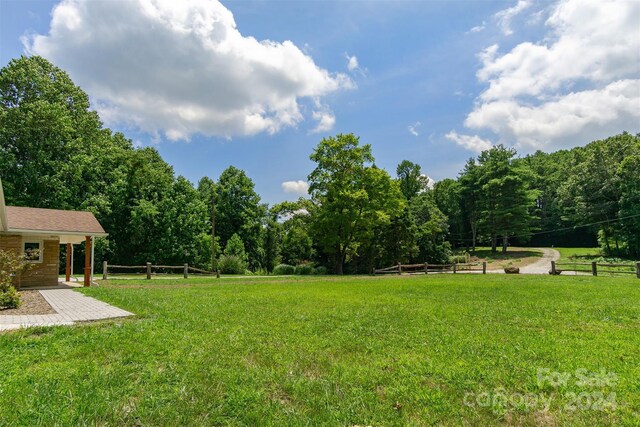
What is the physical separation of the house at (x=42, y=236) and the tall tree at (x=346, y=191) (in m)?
16.8

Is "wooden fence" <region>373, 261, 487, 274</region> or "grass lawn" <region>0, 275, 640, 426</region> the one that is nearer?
"grass lawn" <region>0, 275, 640, 426</region>

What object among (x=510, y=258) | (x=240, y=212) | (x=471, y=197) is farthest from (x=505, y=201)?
(x=240, y=212)

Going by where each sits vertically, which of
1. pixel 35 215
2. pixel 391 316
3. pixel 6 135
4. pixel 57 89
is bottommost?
pixel 391 316

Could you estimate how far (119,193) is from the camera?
31.0 metres

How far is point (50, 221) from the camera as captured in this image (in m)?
15.6

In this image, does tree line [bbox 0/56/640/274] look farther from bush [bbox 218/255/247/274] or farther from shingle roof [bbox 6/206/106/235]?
shingle roof [bbox 6/206/106/235]

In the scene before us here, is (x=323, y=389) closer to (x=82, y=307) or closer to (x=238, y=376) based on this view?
(x=238, y=376)

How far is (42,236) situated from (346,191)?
770 inches

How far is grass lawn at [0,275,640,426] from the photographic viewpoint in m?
3.02

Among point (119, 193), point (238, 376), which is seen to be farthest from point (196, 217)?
point (238, 376)

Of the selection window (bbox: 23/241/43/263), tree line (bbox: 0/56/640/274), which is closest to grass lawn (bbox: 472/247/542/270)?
tree line (bbox: 0/56/640/274)

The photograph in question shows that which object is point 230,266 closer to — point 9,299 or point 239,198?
point 239,198

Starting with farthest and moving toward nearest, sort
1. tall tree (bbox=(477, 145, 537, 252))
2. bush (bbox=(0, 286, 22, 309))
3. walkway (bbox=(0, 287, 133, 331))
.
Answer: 1. tall tree (bbox=(477, 145, 537, 252))
2. bush (bbox=(0, 286, 22, 309))
3. walkway (bbox=(0, 287, 133, 331))

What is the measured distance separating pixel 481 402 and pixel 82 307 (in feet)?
30.4
